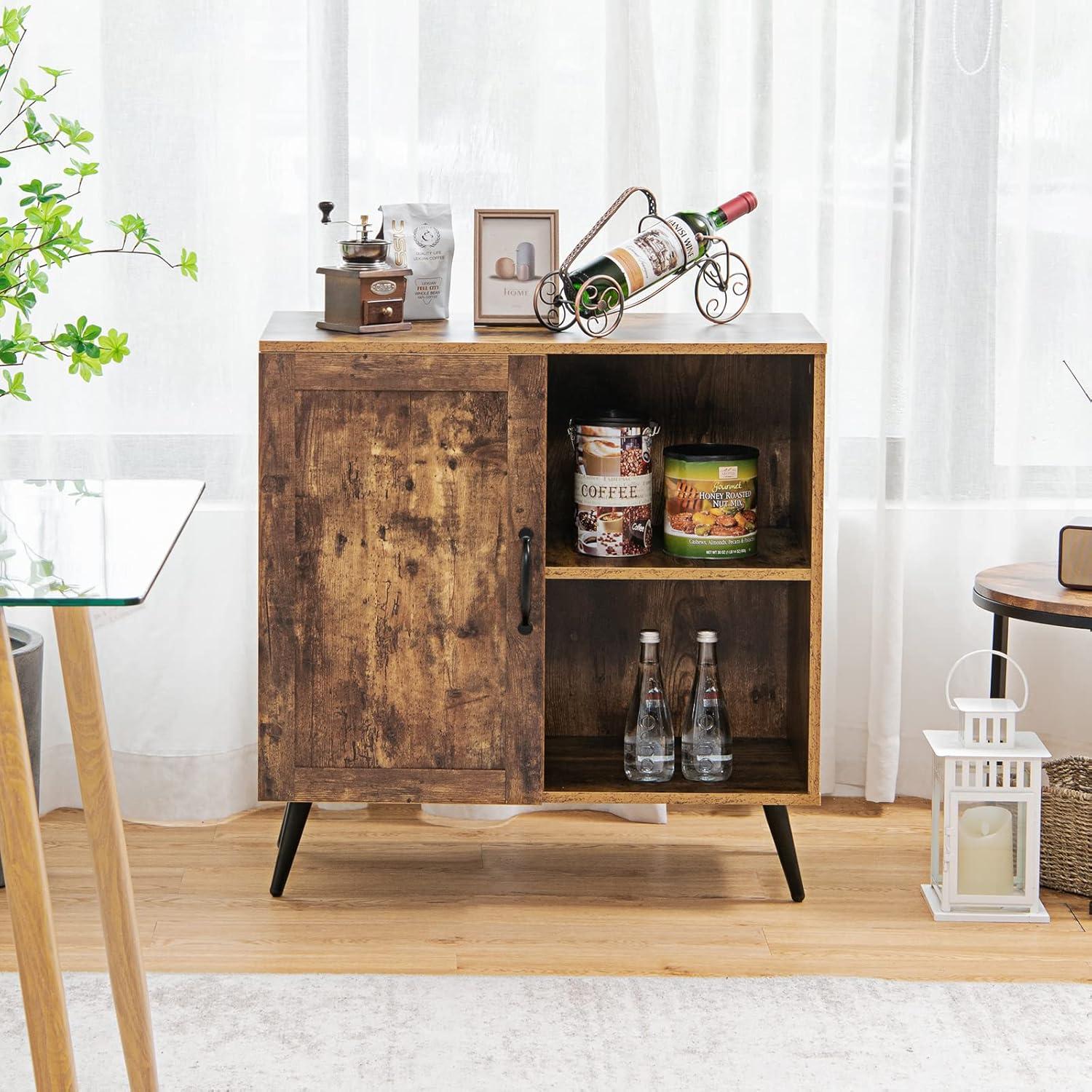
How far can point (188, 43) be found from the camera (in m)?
2.60

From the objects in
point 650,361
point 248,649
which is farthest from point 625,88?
point 248,649

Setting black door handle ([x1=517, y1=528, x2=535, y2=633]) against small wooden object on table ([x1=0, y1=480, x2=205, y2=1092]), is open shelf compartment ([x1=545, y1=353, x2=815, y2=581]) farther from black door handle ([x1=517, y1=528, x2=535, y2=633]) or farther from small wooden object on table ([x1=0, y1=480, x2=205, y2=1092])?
small wooden object on table ([x1=0, y1=480, x2=205, y2=1092])

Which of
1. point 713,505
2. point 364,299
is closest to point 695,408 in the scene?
point 713,505

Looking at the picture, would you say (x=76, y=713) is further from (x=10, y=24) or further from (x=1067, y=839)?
(x=1067, y=839)

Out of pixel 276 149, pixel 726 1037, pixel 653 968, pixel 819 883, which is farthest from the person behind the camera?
pixel 276 149

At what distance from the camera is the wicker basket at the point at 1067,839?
95.1 inches

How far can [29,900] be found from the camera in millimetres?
1365

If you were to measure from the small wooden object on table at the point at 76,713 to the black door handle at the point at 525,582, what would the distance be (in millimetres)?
699

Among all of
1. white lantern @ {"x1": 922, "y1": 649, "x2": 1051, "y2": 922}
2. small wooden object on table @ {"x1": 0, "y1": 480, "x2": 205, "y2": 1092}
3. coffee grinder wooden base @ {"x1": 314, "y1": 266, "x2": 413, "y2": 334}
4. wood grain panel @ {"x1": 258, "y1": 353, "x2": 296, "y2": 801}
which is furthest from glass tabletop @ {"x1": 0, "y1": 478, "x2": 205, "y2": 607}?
white lantern @ {"x1": 922, "y1": 649, "x2": 1051, "y2": 922}

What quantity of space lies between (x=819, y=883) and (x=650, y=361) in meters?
0.96

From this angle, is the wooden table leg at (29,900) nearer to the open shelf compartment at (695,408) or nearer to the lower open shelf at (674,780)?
the lower open shelf at (674,780)

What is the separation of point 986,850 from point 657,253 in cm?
111

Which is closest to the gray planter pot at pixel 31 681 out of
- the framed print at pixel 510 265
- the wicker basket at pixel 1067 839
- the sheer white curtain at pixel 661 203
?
the sheer white curtain at pixel 661 203

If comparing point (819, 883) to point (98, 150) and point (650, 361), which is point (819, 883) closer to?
point (650, 361)
